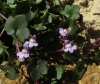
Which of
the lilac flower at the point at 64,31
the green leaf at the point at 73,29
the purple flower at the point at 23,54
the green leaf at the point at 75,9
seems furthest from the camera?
the green leaf at the point at 75,9

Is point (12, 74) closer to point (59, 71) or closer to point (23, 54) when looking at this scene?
point (23, 54)

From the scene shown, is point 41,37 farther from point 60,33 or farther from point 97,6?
point 97,6

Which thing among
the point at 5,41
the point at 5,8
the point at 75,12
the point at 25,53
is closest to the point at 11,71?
the point at 25,53

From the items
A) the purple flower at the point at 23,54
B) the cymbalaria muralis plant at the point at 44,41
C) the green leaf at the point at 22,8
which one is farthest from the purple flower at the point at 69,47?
the green leaf at the point at 22,8

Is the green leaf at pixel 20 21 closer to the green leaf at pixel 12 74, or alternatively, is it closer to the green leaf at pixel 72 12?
the green leaf at pixel 12 74

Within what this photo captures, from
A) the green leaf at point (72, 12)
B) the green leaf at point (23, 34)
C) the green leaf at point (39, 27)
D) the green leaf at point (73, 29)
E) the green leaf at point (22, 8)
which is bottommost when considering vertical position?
the green leaf at point (23, 34)

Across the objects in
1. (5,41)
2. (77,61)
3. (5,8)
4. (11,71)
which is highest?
(5,8)
